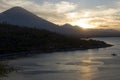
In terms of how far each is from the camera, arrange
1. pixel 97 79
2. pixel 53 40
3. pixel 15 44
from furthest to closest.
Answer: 1. pixel 53 40
2. pixel 15 44
3. pixel 97 79

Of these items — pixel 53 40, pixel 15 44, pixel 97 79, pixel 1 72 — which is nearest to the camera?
pixel 1 72

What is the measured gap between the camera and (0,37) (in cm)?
8912

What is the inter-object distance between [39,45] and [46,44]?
340 centimetres

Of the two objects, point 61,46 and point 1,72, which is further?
point 61,46

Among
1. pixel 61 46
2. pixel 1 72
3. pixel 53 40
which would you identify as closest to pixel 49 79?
pixel 1 72

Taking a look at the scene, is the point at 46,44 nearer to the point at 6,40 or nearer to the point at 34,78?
the point at 6,40

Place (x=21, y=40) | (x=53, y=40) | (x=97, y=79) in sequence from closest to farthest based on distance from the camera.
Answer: (x=97, y=79) → (x=21, y=40) → (x=53, y=40)

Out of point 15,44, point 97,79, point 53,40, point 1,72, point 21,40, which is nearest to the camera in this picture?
point 1,72

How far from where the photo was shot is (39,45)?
9238 cm

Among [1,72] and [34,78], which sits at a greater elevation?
[1,72]

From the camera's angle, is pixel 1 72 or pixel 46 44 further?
pixel 46 44

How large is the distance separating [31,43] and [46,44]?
518 centimetres

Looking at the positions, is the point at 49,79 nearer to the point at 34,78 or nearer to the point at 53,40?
the point at 34,78

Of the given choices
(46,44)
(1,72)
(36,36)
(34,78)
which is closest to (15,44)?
(46,44)
